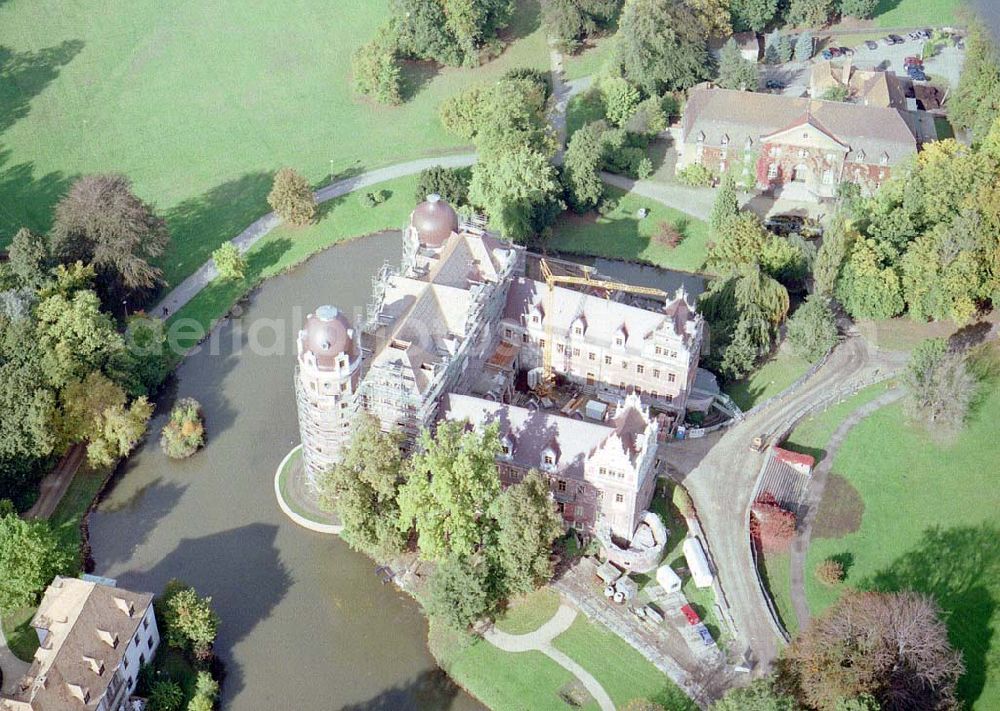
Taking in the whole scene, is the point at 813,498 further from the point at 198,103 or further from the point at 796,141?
the point at 198,103

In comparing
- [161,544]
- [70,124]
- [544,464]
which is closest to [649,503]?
[544,464]

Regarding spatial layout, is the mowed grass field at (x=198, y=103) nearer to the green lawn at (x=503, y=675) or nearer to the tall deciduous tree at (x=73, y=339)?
the tall deciduous tree at (x=73, y=339)

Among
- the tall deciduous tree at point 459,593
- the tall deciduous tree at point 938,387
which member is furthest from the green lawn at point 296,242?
the tall deciduous tree at point 938,387

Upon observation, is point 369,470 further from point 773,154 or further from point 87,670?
point 773,154

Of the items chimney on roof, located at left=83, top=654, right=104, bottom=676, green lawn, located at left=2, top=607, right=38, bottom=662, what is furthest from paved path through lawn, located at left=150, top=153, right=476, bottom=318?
chimney on roof, located at left=83, top=654, right=104, bottom=676

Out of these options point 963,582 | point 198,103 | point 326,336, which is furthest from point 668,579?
point 198,103
